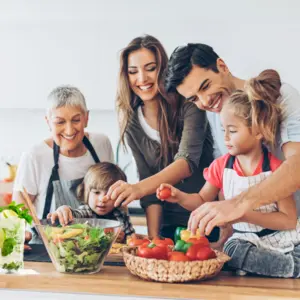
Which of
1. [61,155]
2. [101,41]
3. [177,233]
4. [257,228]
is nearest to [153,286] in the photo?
[177,233]

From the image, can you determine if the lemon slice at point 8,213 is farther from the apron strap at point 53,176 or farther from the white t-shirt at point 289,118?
the white t-shirt at point 289,118

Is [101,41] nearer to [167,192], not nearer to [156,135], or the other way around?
[156,135]

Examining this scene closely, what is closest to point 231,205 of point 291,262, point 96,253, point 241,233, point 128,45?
point 241,233

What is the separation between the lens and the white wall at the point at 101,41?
2.12 meters

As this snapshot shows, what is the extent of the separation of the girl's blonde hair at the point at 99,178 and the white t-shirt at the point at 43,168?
0.02 meters

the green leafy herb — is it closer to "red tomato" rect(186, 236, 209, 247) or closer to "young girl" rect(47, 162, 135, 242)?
"young girl" rect(47, 162, 135, 242)

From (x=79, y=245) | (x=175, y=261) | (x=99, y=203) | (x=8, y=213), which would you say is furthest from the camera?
(x=99, y=203)

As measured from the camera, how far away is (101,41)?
224 cm

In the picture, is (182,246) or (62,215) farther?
(62,215)

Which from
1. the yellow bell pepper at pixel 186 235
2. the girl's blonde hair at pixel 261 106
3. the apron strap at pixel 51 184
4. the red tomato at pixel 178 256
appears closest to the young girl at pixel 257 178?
the girl's blonde hair at pixel 261 106

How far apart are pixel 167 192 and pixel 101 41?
577 mm

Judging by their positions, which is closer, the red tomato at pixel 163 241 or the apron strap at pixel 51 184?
the red tomato at pixel 163 241

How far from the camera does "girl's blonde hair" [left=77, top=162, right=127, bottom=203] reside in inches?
87.7

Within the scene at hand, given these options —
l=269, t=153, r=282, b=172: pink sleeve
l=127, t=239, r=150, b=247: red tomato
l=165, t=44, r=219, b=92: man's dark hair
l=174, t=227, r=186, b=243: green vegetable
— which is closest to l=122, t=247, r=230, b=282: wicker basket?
l=127, t=239, r=150, b=247: red tomato
